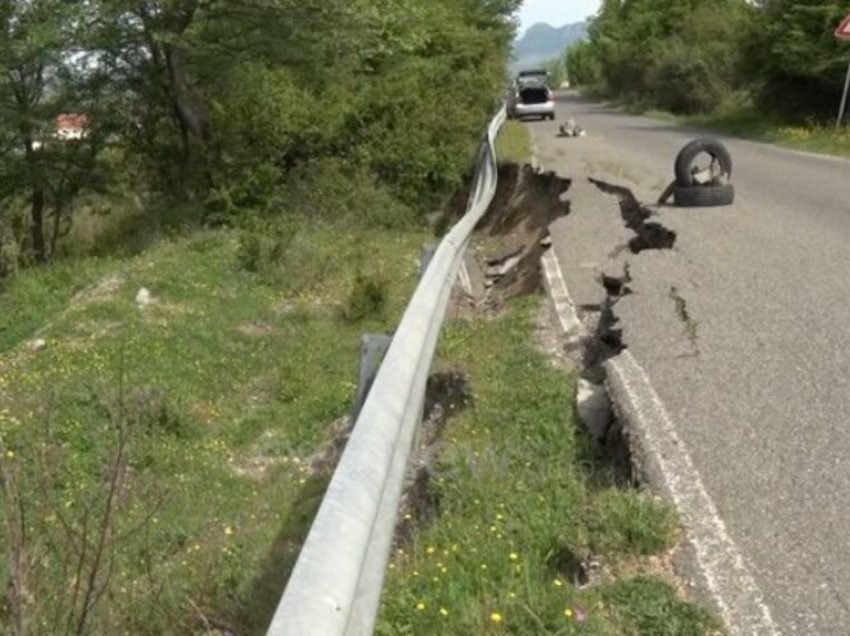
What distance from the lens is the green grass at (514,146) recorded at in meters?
17.4

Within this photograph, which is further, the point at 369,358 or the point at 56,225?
the point at 56,225

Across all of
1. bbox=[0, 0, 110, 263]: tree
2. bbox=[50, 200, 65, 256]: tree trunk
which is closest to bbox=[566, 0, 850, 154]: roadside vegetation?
bbox=[0, 0, 110, 263]: tree

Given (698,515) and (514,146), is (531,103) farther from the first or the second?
(698,515)

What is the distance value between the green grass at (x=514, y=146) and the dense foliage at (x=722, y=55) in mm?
7450

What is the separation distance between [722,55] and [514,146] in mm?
22271

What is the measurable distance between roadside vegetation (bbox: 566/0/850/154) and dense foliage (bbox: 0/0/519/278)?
7978 millimetres

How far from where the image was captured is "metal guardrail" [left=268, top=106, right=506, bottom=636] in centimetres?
203

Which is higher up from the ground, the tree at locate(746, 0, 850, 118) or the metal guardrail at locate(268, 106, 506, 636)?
the tree at locate(746, 0, 850, 118)

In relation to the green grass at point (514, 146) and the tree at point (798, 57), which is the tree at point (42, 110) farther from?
the tree at point (798, 57)

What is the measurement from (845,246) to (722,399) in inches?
176

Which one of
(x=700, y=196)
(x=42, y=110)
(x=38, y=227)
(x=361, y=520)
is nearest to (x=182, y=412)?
(x=361, y=520)

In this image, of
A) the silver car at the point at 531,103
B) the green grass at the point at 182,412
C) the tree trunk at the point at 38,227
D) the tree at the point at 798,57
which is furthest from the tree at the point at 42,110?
the tree at the point at 798,57

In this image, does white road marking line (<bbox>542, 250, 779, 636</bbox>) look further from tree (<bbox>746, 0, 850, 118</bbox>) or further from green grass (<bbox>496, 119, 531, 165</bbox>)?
tree (<bbox>746, 0, 850, 118</bbox>)

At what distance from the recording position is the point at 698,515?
3795 mm
